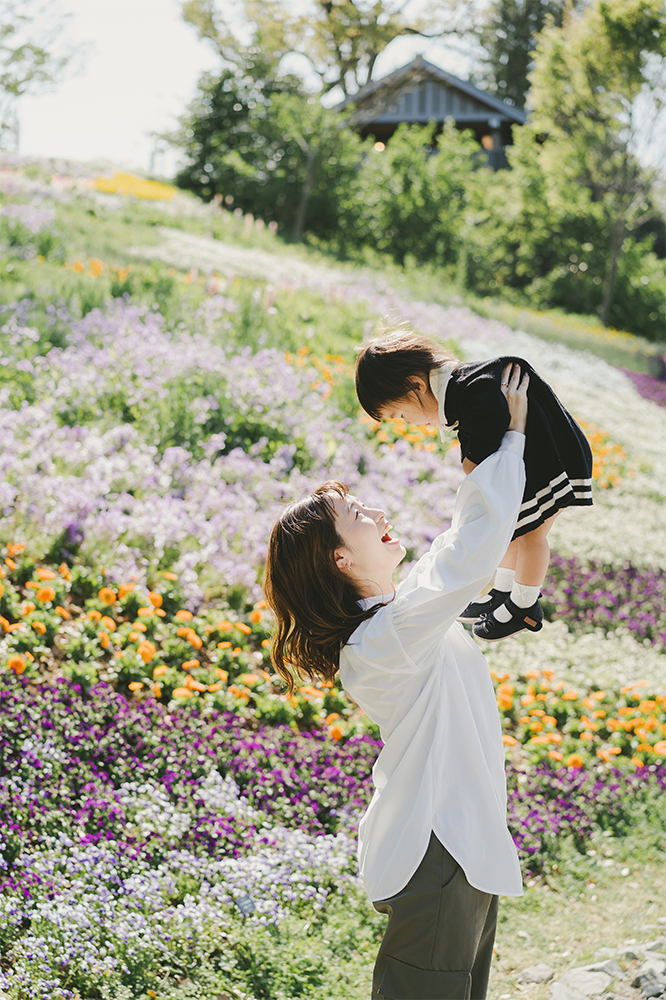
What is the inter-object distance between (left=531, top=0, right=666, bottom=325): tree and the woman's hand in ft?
68.1

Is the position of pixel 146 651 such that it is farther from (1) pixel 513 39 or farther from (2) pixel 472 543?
(1) pixel 513 39

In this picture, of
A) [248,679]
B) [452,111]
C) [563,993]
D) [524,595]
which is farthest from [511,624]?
[452,111]

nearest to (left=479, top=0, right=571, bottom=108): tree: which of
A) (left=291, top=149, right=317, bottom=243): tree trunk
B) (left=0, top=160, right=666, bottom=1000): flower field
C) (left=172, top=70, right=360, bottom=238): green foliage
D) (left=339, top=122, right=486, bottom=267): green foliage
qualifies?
(left=172, top=70, right=360, bottom=238): green foliage

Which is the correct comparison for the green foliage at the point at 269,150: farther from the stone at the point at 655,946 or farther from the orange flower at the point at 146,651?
the stone at the point at 655,946

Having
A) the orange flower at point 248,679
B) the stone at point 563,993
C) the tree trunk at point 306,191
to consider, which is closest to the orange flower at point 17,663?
the orange flower at point 248,679

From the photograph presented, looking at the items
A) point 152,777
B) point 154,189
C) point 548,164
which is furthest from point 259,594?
point 154,189

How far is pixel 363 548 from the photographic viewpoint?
2074 mm

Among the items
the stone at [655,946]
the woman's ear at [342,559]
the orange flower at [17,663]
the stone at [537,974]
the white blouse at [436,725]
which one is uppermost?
the woman's ear at [342,559]

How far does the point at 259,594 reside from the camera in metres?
4.56

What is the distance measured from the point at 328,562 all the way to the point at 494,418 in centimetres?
56

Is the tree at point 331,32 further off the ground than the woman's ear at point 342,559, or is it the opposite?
the tree at point 331,32

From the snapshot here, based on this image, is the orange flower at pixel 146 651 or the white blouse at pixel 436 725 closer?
the white blouse at pixel 436 725

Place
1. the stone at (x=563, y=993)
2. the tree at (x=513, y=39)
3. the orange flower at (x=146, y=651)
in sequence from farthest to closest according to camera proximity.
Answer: the tree at (x=513, y=39) → the orange flower at (x=146, y=651) → the stone at (x=563, y=993)

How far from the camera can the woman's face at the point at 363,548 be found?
2.07 metres
